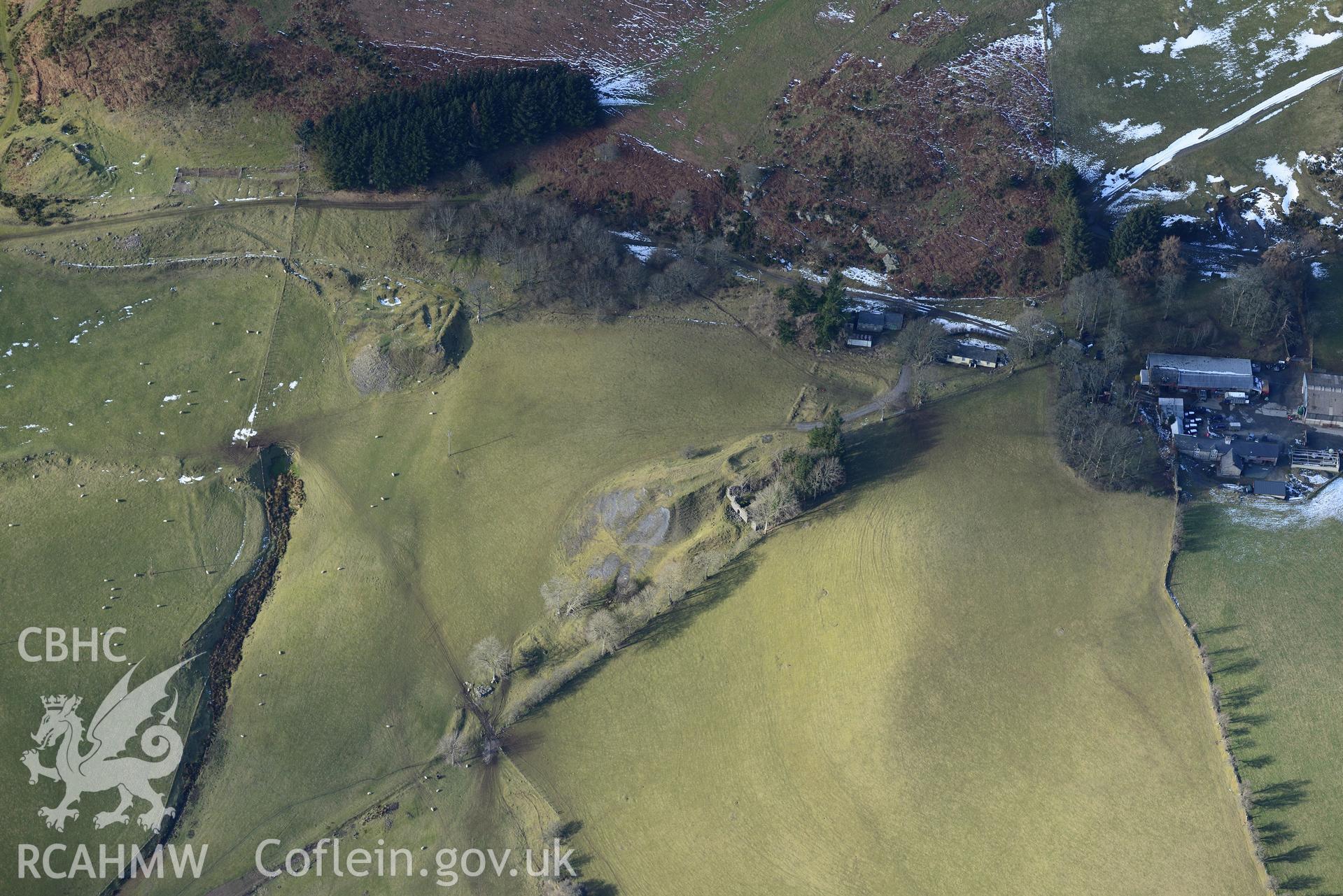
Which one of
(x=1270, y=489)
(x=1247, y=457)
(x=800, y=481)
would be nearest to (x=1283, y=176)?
(x=1247, y=457)

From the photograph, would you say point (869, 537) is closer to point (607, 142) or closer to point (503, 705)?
point (503, 705)

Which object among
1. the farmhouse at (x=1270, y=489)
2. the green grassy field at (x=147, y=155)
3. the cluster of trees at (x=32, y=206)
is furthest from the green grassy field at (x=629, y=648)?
the farmhouse at (x=1270, y=489)

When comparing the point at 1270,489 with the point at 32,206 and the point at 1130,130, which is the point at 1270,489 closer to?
the point at 1130,130

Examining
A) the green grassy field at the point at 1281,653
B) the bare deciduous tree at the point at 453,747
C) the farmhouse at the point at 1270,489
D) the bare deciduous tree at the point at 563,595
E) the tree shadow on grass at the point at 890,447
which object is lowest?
the bare deciduous tree at the point at 453,747

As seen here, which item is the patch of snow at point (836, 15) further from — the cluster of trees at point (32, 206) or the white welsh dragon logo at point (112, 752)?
the white welsh dragon logo at point (112, 752)

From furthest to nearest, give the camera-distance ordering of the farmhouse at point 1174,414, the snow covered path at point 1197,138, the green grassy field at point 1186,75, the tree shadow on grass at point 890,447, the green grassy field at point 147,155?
the green grassy field at point 147,155 → the snow covered path at point 1197,138 → the green grassy field at point 1186,75 → the farmhouse at point 1174,414 → the tree shadow on grass at point 890,447

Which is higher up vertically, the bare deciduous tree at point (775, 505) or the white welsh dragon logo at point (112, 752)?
the bare deciduous tree at point (775, 505)

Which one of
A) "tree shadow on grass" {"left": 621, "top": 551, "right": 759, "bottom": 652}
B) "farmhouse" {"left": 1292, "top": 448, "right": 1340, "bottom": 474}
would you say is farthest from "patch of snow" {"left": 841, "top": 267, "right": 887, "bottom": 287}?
"farmhouse" {"left": 1292, "top": 448, "right": 1340, "bottom": 474}
